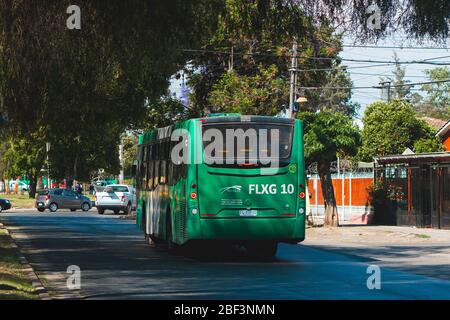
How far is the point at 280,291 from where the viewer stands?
14.3 meters

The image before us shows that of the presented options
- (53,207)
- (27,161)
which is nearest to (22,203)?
(27,161)

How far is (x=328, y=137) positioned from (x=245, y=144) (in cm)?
1489

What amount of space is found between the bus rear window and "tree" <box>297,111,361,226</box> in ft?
46.3

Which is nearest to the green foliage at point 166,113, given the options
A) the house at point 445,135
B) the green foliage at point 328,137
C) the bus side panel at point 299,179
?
the green foliage at point 328,137

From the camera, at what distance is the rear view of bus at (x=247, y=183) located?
64.1 ft

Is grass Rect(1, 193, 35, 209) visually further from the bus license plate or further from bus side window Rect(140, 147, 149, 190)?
the bus license plate

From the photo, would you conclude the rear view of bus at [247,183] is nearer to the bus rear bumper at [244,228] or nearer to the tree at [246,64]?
the bus rear bumper at [244,228]

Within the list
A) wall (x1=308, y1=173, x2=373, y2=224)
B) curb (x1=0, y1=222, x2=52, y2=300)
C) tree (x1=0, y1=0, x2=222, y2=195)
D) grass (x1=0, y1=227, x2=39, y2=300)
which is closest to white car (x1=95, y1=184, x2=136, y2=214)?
wall (x1=308, y1=173, x2=373, y2=224)

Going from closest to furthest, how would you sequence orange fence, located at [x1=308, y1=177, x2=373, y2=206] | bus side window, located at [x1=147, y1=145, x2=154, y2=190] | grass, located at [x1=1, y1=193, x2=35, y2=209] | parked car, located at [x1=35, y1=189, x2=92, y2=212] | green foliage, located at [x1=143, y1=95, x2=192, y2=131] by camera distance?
bus side window, located at [x1=147, y1=145, x2=154, y2=190] < green foliage, located at [x1=143, y1=95, x2=192, y2=131] < orange fence, located at [x1=308, y1=177, x2=373, y2=206] < parked car, located at [x1=35, y1=189, x2=92, y2=212] < grass, located at [x1=1, y1=193, x2=35, y2=209]

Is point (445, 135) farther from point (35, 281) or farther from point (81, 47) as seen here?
point (35, 281)

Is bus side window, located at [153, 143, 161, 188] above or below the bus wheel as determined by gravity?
above

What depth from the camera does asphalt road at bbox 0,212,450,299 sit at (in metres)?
14.0

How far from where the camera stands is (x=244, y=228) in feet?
64.0
